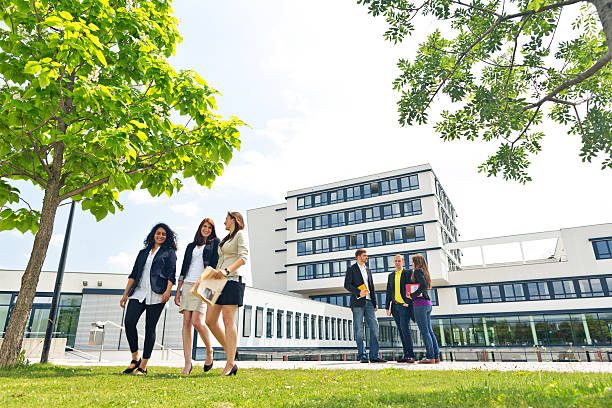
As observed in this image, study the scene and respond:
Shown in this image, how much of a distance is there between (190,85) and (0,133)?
9.39ft

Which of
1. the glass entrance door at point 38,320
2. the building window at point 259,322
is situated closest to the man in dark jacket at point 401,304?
the building window at point 259,322

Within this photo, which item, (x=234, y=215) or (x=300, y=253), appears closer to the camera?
(x=234, y=215)

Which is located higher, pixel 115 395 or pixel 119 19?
pixel 119 19

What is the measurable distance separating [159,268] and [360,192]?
43.3 m

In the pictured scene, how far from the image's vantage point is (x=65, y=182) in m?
7.14

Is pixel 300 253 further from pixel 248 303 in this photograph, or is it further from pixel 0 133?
pixel 0 133

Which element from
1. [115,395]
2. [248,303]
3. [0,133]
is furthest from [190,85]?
[248,303]

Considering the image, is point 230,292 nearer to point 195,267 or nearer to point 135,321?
point 195,267

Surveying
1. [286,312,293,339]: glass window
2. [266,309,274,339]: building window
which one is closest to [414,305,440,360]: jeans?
[266,309,274,339]: building window

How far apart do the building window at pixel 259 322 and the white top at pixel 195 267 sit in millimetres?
23650

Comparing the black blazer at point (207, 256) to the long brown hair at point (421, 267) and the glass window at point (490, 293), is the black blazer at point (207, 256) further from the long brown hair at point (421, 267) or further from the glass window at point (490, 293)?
the glass window at point (490, 293)

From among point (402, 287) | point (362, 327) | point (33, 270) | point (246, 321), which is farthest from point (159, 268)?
point (246, 321)

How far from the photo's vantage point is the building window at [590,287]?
119ft

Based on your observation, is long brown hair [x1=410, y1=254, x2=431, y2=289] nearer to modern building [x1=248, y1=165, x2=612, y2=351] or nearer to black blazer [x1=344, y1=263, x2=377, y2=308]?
black blazer [x1=344, y1=263, x2=377, y2=308]
